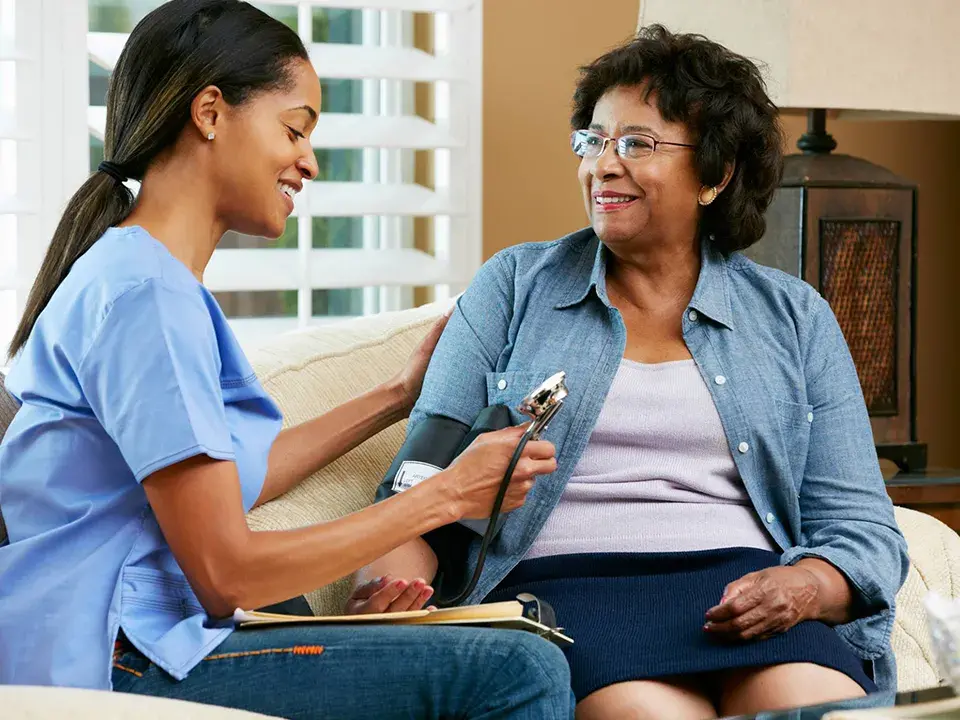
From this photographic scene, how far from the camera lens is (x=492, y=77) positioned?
9.28 ft

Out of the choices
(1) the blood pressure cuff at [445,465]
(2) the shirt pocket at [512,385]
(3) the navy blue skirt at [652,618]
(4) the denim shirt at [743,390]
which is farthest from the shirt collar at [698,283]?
(3) the navy blue skirt at [652,618]

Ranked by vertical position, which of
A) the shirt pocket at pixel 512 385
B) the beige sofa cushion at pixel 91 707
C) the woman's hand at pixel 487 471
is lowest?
the beige sofa cushion at pixel 91 707

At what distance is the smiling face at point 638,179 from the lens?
75.2 inches

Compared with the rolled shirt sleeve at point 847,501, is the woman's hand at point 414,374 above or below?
above

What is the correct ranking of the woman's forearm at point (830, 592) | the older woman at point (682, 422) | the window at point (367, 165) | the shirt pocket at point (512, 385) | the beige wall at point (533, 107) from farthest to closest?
1. the beige wall at point (533, 107)
2. the window at point (367, 165)
3. the shirt pocket at point (512, 385)
4. the woman's forearm at point (830, 592)
5. the older woman at point (682, 422)

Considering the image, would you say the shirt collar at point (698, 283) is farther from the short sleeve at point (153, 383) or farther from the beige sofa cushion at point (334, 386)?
the short sleeve at point (153, 383)

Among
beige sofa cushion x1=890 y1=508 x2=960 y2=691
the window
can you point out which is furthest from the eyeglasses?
the window

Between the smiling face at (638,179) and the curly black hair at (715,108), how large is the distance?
0.02 m

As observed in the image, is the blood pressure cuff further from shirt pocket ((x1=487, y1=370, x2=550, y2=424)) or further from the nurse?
the nurse

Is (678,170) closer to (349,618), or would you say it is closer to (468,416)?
(468,416)

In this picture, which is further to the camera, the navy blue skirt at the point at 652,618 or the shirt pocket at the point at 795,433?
the shirt pocket at the point at 795,433

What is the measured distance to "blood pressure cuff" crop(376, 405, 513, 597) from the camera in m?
1.74

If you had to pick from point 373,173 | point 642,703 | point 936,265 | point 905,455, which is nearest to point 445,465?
point 642,703

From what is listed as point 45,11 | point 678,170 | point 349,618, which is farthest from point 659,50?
point 45,11
